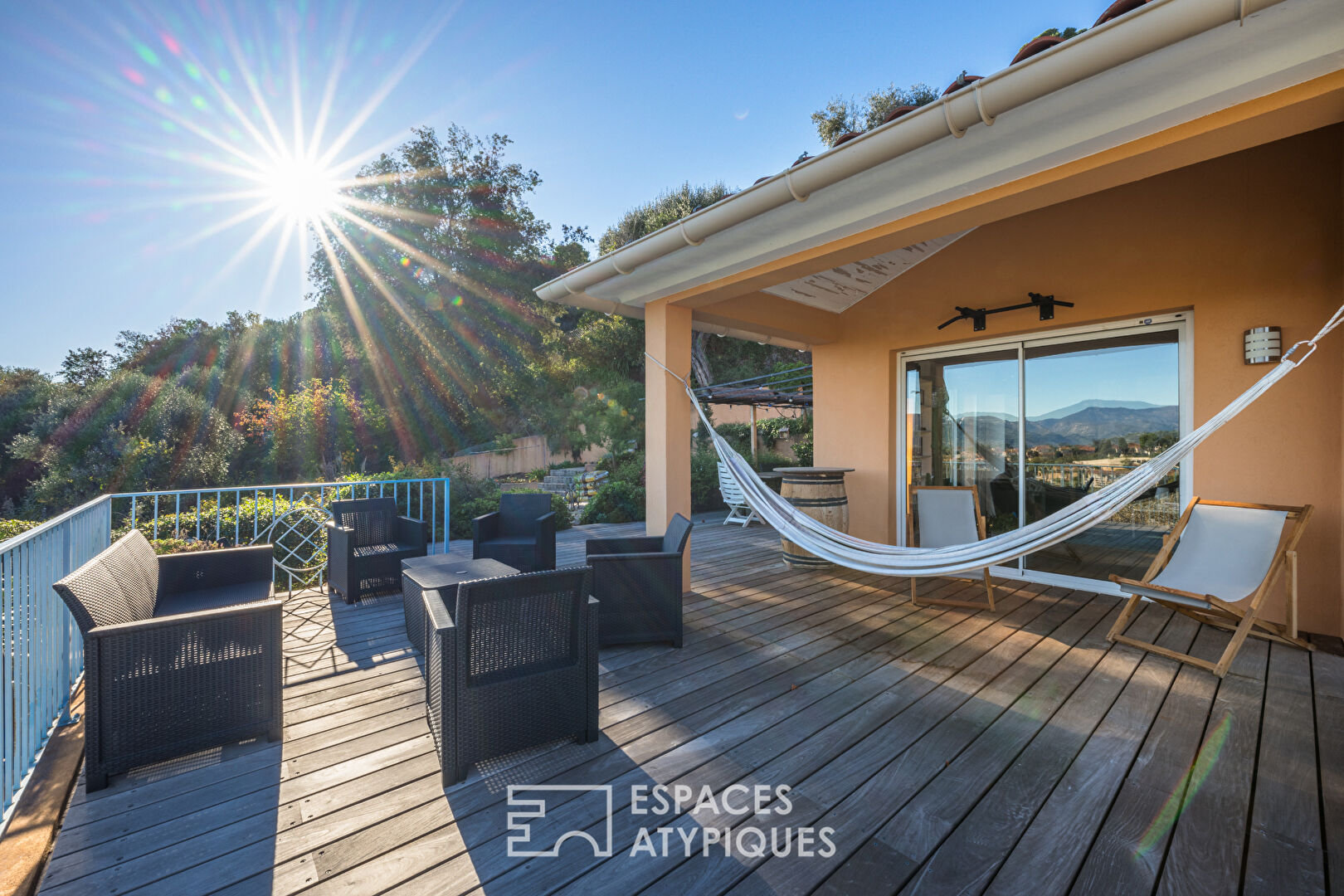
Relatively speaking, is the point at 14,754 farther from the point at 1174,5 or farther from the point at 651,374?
the point at 1174,5

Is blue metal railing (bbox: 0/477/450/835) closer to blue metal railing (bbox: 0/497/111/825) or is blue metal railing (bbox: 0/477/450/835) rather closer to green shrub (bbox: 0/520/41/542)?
blue metal railing (bbox: 0/497/111/825)

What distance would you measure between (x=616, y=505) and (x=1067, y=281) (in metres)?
5.89

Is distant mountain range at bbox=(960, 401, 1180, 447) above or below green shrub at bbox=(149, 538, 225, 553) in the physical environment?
above

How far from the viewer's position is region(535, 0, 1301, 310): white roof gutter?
1.56 metres

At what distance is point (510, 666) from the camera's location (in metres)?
1.93

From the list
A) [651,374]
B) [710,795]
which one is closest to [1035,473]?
[651,374]

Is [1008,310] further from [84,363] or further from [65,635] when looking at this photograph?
[84,363]

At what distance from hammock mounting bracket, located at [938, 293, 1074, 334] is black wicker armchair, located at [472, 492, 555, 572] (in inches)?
144

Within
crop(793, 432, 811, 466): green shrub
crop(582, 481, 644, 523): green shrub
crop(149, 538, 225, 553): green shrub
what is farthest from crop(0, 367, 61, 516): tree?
crop(793, 432, 811, 466): green shrub

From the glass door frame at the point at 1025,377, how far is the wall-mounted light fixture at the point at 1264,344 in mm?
299

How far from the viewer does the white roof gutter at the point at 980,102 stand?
1563mm

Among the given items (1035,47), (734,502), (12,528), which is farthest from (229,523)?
(1035,47)

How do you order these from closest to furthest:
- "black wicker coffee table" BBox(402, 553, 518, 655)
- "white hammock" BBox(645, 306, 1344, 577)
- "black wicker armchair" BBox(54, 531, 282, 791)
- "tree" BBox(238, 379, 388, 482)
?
"black wicker armchair" BBox(54, 531, 282, 791)
"white hammock" BBox(645, 306, 1344, 577)
"black wicker coffee table" BBox(402, 553, 518, 655)
"tree" BBox(238, 379, 388, 482)

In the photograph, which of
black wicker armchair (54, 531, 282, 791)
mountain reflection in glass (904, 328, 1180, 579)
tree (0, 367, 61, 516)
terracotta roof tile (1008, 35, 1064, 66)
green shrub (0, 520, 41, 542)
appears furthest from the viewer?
tree (0, 367, 61, 516)
